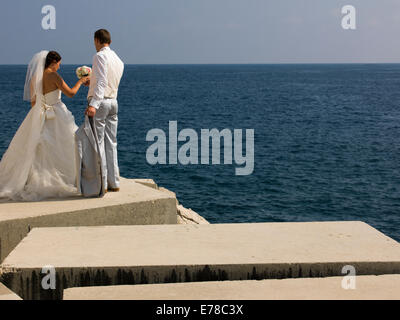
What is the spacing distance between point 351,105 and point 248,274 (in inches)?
2588

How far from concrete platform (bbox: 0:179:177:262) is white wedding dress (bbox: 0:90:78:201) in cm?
25

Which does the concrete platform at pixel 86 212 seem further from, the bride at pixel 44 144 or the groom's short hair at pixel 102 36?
the groom's short hair at pixel 102 36

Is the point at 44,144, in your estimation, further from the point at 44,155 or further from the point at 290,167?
the point at 290,167

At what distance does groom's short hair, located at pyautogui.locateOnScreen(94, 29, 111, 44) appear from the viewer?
6019 millimetres

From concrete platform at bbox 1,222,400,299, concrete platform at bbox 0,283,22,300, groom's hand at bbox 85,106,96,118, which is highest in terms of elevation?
groom's hand at bbox 85,106,96,118

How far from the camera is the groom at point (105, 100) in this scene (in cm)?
596

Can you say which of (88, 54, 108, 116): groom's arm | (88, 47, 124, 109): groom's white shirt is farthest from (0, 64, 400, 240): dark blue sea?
(88, 54, 108, 116): groom's arm

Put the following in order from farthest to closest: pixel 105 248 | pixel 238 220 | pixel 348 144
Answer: pixel 348 144
pixel 238 220
pixel 105 248

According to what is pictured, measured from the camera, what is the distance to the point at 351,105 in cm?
6688

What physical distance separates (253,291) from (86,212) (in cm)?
236

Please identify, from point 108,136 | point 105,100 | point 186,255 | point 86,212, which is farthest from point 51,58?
point 186,255

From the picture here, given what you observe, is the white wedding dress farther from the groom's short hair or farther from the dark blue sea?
the dark blue sea
